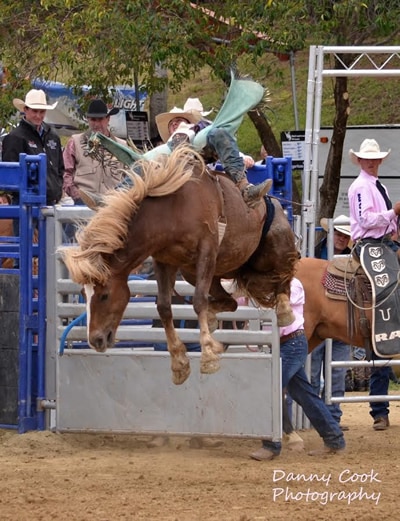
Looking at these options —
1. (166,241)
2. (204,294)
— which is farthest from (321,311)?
(166,241)

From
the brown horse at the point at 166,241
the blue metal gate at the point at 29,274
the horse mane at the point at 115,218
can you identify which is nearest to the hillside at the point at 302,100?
the blue metal gate at the point at 29,274

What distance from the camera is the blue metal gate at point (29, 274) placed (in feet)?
30.1

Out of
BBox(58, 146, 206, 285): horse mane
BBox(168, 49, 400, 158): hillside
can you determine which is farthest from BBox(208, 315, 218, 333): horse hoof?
BBox(168, 49, 400, 158): hillside

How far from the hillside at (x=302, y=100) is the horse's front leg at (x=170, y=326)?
1366 cm

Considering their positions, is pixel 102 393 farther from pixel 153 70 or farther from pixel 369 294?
pixel 153 70

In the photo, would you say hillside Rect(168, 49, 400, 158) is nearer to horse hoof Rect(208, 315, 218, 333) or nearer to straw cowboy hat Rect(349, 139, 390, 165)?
straw cowboy hat Rect(349, 139, 390, 165)

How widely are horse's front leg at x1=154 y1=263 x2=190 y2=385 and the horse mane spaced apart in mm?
518

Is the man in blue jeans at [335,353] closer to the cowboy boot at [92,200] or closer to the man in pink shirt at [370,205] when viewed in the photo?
the man in pink shirt at [370,205]

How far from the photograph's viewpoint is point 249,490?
735 centimetres

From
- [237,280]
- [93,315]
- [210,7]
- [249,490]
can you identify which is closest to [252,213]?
[237,280]

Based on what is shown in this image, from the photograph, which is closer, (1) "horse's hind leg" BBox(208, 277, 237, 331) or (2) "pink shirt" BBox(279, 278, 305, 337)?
(1) "horse's hind leg" BBox(208, 277, 237, 331)

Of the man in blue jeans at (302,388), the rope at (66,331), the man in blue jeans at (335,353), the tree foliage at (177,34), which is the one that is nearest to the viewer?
the rope at (66,331)

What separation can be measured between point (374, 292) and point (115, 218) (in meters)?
3.45

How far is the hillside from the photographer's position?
21547 millimetres
